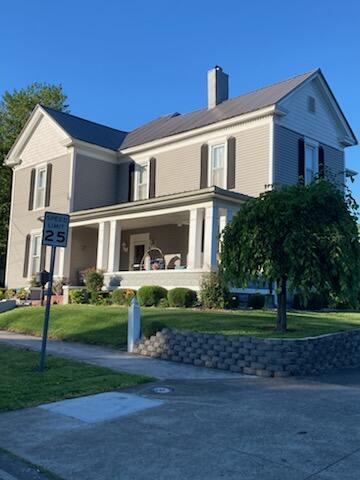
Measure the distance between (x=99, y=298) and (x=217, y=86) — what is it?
12.0m

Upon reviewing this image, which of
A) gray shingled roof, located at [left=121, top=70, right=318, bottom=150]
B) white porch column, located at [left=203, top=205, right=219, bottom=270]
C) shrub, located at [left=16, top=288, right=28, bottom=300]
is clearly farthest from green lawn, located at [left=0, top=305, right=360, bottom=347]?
gray shingled roof, located at [left=121, top=70, right=318, bottom=150]

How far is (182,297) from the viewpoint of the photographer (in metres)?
17.0

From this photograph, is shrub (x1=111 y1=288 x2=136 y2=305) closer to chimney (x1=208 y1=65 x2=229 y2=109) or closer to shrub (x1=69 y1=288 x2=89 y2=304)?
shrub (x1=69 y1=288 x2=89 y2=304)

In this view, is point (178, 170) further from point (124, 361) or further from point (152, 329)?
point (124, 361)

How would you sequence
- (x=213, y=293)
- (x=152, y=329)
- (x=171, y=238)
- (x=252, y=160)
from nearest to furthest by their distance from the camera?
(x=152, y=329), (x=213, y=293), (x=252, y=160), (x=171, y=238)

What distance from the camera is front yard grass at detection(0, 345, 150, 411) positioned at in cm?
741

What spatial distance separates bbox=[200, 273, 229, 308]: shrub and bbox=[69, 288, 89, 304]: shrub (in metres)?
5.99

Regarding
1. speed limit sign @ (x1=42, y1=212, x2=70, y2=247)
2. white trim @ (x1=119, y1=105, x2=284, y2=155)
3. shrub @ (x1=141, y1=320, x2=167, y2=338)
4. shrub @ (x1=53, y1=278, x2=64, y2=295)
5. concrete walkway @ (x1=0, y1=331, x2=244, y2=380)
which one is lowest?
concrete walkway @ (x1=0, y1=331, x2=244, y2=380)

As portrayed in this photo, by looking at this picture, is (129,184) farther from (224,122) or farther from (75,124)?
(224,122)

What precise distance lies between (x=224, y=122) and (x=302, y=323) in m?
11.1

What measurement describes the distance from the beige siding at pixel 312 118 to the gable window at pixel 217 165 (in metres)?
2.82

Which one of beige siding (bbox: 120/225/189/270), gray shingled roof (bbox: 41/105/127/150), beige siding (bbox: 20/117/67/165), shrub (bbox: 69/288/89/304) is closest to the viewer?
shrub (bbox: 69/288/89/304)

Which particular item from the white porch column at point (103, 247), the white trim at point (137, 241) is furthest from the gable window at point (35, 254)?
the white porch column at point (103, 247)

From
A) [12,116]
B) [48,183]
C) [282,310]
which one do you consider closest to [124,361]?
[282,310]
